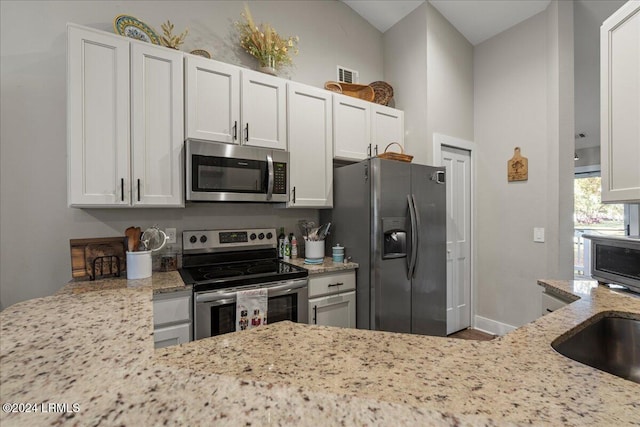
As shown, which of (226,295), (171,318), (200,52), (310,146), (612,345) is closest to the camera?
(612,345)

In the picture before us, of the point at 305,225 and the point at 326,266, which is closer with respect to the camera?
the point at 326,266

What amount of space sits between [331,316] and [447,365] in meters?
1.68

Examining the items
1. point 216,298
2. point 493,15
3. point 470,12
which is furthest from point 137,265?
point 493,15

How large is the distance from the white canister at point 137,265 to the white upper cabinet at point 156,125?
33 centimetres

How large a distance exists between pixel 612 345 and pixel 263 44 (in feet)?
9.39

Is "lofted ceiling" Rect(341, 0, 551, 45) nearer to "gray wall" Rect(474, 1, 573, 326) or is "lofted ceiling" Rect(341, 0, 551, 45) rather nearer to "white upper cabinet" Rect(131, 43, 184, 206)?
"gray wall" Rect(474, 1, 573, 326)

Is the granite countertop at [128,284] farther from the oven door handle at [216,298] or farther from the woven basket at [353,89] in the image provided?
the woven basket at [353,89]

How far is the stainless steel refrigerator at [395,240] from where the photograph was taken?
7.22 ft

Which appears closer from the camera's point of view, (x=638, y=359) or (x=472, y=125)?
(x=638, y=359)

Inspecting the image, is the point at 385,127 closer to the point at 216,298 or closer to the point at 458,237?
the point at 458,237

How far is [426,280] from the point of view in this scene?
245 cm

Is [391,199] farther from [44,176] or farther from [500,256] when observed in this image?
[44,176]

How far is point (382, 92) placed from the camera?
10.3 feet

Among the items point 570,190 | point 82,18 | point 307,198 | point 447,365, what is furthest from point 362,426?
point 570,190
